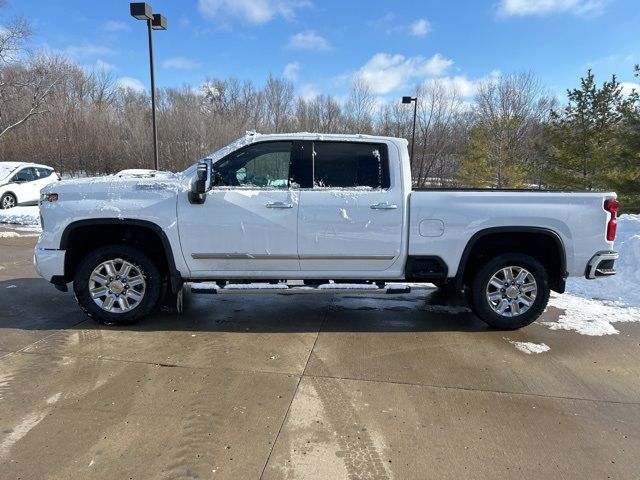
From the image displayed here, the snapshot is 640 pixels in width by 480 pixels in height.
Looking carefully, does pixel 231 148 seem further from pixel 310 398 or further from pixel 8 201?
pixel 8 201

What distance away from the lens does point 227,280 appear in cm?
477

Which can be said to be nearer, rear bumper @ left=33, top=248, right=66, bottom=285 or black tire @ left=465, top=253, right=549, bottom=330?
rear bumper @ left=33, top=248, right=66, bottom=285

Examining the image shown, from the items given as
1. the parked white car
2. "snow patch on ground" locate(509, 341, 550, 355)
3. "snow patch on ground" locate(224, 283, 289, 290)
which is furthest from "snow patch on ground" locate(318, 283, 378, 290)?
the parked white car

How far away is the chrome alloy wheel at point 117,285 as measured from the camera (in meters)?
4.68

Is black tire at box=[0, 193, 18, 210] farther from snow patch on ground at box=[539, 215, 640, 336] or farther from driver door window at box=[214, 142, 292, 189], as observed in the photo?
snow patch on ground at box=[539, 215, 640, 336]

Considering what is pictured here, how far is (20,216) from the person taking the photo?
1393 cm

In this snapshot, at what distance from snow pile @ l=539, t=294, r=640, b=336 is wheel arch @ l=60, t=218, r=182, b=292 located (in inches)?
167

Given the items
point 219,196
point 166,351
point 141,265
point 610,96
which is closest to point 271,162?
point 219,196

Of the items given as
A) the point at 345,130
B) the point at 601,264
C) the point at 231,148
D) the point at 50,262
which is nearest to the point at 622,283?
the point at 601,264

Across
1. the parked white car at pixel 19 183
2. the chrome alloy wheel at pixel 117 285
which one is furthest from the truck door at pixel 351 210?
the parked white car at pixel 19 183

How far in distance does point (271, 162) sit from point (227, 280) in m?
1.35

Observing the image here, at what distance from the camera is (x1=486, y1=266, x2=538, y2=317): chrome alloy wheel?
15.7 feet

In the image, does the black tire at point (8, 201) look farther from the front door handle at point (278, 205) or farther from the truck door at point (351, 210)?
the truck door at point (351, 210)

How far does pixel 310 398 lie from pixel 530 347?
2.41 meters
